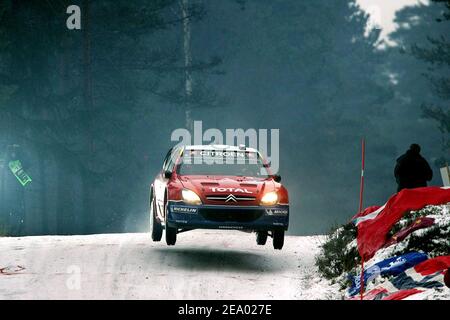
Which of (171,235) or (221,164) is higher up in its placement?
(221,164)

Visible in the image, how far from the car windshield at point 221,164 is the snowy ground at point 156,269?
137 centimetres

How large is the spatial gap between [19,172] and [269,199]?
12.4 m

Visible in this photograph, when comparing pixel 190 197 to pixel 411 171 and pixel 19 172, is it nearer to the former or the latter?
pixel 411 171

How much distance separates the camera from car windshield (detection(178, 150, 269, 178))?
52.4 ft

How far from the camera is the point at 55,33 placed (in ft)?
119

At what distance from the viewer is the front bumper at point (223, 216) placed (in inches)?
573

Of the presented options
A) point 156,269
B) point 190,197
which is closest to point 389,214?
point 190,197

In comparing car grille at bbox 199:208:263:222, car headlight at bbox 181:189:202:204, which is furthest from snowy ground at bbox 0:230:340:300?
car headlight at bbox 181:189:202:204

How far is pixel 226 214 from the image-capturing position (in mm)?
14570

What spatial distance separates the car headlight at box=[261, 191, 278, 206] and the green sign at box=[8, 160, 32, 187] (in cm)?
1200

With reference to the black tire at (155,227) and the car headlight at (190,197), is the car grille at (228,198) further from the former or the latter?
the black tire at (155,227)

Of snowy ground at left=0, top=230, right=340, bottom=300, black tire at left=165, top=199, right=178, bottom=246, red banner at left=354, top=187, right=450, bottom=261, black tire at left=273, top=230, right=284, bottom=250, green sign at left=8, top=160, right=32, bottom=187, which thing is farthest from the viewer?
green sign at left=8, top=160, right=32, bottom=187

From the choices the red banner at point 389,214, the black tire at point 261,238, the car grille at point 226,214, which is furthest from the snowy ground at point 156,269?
the red banner at point 389,214

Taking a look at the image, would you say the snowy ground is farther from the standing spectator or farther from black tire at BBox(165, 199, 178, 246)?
the standing spectator
